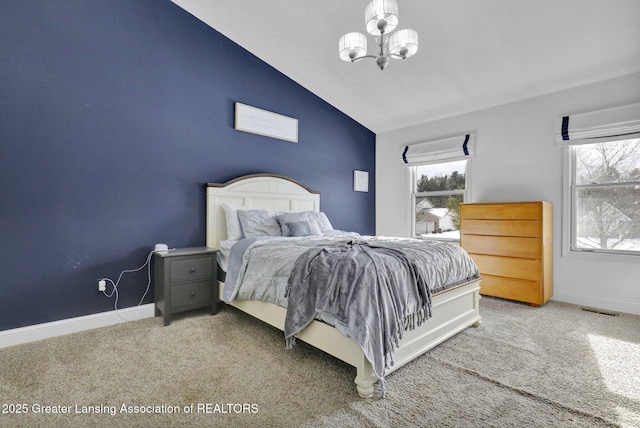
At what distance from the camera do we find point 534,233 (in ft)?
10.5

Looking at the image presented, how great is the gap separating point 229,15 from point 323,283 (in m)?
3.04

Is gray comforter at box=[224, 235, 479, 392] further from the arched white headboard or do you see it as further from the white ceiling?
the white ceiling

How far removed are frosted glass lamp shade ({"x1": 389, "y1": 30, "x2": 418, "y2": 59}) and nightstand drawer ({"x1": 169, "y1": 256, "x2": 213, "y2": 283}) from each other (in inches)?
95.3

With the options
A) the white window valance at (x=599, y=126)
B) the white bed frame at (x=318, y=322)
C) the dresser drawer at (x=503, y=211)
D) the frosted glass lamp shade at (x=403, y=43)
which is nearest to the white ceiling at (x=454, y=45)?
the white window valance at (x=599, y=126)

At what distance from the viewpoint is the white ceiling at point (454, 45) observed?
2.61 meters

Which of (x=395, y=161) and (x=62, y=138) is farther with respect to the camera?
(x=395, y=161)

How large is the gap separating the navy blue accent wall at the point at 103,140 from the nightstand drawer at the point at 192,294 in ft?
1.50

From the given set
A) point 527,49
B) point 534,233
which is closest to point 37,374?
point 534,233

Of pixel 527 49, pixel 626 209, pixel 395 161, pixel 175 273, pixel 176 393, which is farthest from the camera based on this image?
pixel 395 161

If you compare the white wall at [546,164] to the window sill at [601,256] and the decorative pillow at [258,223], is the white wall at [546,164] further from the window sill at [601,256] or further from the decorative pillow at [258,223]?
the decorative pillow at [258,223]

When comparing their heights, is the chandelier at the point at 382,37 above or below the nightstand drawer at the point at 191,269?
above

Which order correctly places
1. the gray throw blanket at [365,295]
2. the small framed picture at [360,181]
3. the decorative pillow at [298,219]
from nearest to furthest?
the gray throw blanket at [365,295] < the decorative pillow at [298,219] < the small framed picture at [360,181]

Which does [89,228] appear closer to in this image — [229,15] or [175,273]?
[175,273]

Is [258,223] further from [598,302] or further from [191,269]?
[598,302]
